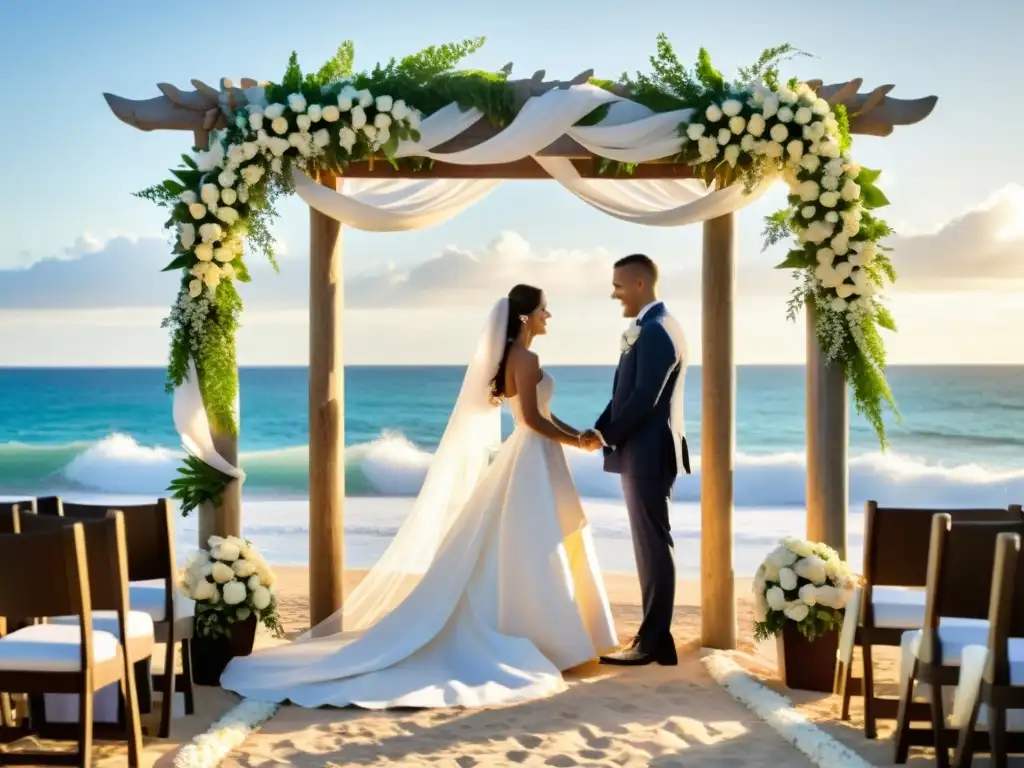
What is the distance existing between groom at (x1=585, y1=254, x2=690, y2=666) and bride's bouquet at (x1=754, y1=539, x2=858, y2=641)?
0.55 meters

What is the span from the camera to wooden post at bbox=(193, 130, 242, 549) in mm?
6234

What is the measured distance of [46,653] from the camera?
13.7ft

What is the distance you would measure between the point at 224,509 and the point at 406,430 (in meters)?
21.1

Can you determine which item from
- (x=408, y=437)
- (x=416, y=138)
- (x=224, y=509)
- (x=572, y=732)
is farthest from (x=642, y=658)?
(x=408, y=437)

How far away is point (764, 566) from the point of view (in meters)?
5.97

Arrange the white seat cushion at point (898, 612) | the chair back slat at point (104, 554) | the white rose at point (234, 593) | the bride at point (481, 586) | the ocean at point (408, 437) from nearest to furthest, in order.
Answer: the chair back slat at point (104, 554) → the white seat cushion at point (898, 612) → the bride at point (481, 586) → the white rose at point (234, 593) → the ocean at point (408, 437)

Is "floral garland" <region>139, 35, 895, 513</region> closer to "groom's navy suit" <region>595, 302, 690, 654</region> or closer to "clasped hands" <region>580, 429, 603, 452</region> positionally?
"groom's navy suit" <region>595, 302, 690, 654</region>

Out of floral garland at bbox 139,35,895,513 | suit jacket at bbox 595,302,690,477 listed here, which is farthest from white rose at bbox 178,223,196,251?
suit jacket at bbox 595,302,690,477

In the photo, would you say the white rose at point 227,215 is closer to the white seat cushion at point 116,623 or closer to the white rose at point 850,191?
the white seat cushion at point 116,623

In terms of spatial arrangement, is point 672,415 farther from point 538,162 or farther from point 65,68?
point 65,68

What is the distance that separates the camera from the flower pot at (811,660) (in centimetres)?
580

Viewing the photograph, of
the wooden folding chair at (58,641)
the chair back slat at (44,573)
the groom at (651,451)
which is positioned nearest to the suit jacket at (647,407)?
the groom at (651,451)

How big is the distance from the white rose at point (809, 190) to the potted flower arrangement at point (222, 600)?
326cm

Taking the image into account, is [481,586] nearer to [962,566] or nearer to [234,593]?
[234,593]
